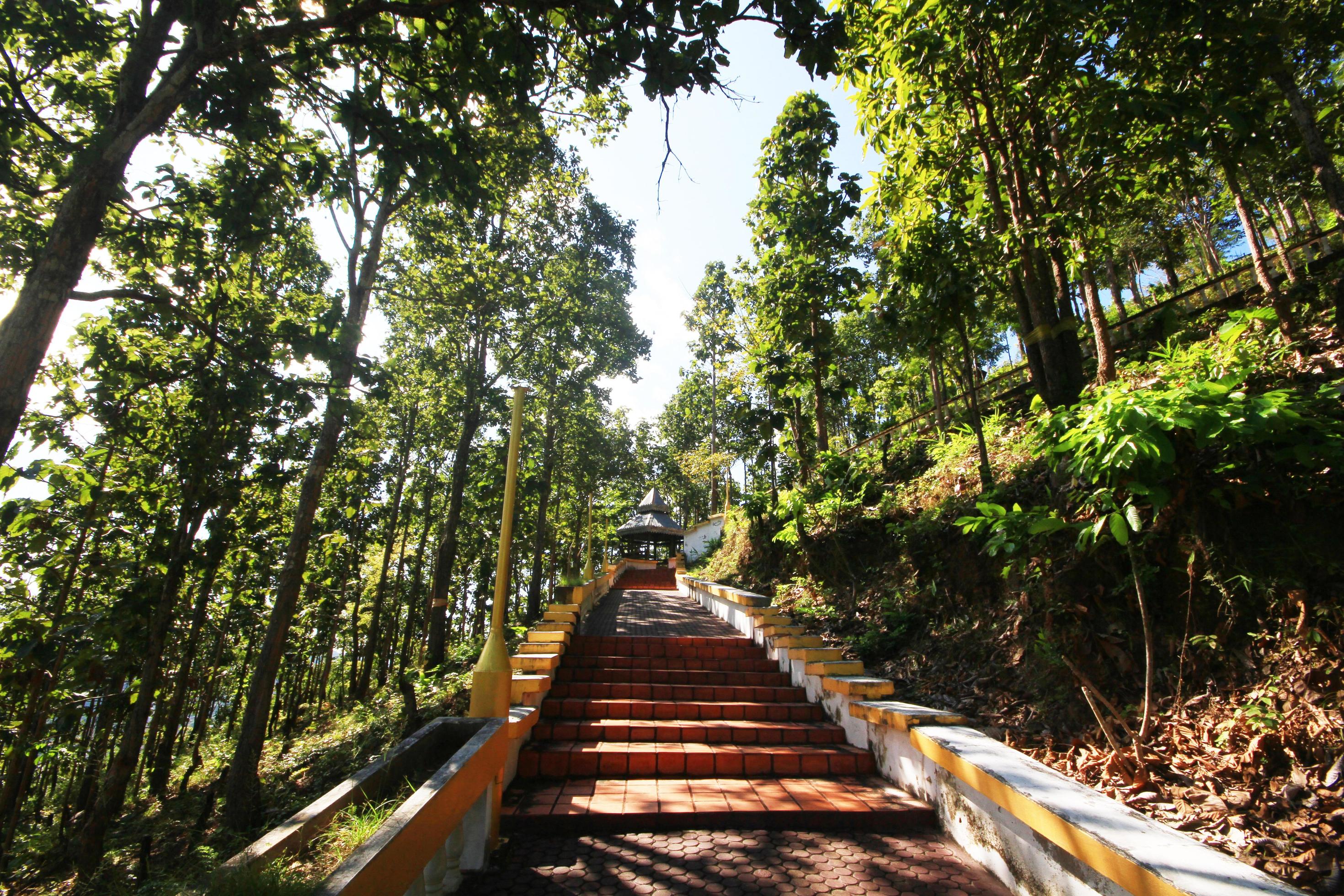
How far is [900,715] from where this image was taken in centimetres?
370

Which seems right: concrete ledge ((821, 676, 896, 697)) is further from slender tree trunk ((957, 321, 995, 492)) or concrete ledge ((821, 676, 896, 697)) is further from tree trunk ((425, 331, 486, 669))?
tree trunk ((425, 331, 486, 669))

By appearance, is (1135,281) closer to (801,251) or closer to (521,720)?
(801,251)

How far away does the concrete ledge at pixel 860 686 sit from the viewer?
4367mm

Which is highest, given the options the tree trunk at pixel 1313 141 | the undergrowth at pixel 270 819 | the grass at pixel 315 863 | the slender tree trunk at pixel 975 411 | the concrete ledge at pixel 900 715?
the tree trunk at pixel 1313 141

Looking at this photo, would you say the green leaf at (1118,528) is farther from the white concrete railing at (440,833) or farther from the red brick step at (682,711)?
the red brick step at (682,711)

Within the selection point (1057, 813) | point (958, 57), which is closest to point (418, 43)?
point (958, 57)

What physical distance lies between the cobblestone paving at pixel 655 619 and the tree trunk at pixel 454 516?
3.05 metres

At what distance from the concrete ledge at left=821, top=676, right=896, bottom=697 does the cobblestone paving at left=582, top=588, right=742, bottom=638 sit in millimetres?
2829

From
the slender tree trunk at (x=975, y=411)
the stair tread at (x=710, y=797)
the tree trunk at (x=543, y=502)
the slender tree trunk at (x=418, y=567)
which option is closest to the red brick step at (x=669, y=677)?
the stair tread at (x=710, y=797)

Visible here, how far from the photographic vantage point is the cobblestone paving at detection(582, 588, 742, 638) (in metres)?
8.20

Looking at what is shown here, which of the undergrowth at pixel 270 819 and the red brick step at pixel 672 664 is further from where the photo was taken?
the red brick step at pixel 672 664

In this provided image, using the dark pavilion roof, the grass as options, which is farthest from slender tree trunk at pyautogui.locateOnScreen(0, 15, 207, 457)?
the dark pavilion roof

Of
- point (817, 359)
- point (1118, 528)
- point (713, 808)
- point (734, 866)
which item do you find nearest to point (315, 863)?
point (734, 866)

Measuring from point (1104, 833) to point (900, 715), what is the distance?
177cm
